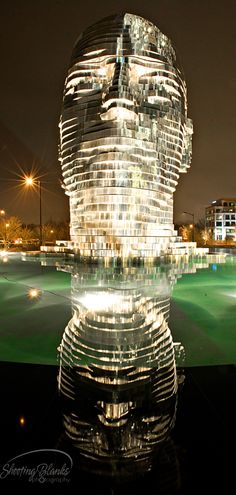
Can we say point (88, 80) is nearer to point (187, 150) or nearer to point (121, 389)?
point (187, 150)

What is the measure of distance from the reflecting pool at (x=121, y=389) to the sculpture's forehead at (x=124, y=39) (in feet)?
61.6

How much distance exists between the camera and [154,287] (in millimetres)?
13984

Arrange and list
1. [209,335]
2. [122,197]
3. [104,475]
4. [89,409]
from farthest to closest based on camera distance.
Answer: [122,197] < [209,335] < [89,409] < [104,475]

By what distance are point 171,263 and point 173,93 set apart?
12625mm

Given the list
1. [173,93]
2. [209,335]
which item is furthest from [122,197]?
[209,335]

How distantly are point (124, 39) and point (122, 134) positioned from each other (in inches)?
266

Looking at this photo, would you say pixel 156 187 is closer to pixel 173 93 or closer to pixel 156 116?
pixel 156 116

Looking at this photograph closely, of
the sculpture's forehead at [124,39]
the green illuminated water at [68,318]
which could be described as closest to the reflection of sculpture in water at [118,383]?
the green illuminated water at [68,318]

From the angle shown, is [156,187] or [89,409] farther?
[156,187]

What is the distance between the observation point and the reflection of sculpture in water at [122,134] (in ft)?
71.2

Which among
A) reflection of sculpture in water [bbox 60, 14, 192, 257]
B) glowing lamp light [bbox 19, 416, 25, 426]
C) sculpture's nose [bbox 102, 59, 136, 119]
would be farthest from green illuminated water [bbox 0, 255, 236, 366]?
sculpture's nose [bbox 102, 59, 136, 119]

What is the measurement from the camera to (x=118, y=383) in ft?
18.0

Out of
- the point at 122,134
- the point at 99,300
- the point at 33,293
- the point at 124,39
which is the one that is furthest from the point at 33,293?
the point at 124,39

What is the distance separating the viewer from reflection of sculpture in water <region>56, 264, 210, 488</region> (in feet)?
13.0
